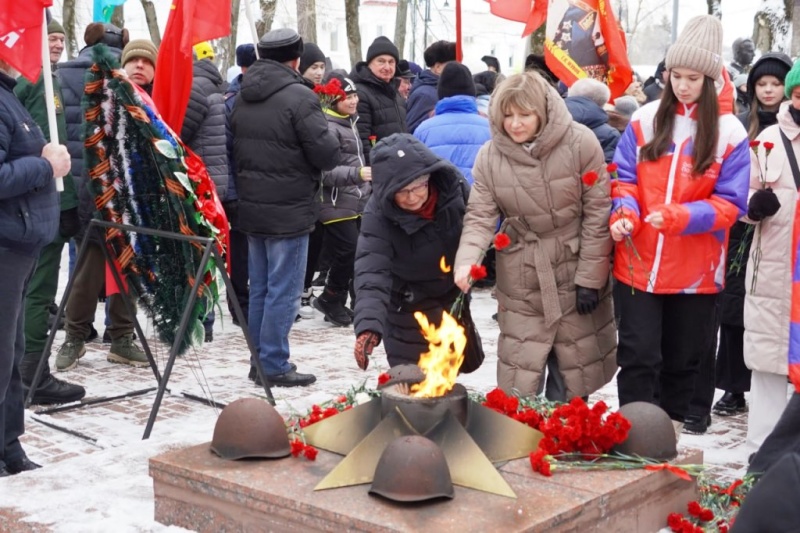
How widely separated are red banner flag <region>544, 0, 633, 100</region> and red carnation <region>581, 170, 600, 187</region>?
535 cm

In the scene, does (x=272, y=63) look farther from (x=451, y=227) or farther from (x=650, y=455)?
(x=650, y=455)

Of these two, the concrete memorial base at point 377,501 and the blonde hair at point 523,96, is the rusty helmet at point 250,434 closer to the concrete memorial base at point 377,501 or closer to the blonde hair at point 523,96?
the concrete memorial base at point 377,501

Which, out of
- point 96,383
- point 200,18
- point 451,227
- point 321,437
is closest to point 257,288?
point 96,383

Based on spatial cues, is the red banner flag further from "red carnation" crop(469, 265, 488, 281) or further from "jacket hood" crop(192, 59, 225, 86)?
"red carnation" crop(469, 265, 488, 281)

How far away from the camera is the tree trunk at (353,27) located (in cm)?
2430

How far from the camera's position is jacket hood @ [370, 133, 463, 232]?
5151 millimetres

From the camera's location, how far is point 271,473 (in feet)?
13.9

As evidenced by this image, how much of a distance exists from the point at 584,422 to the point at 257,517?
4.39 feet

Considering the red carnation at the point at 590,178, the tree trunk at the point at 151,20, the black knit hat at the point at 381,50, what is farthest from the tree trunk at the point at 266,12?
the red carnation at the point at 590,178

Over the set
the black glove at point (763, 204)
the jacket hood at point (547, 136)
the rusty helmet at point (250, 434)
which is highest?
the jacket hood at point (547, 136)

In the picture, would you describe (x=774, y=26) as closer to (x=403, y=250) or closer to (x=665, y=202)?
(x=665, y=202)

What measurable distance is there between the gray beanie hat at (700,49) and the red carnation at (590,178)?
696 millimetres

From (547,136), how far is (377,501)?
84.4 inches

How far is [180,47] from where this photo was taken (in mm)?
7645
